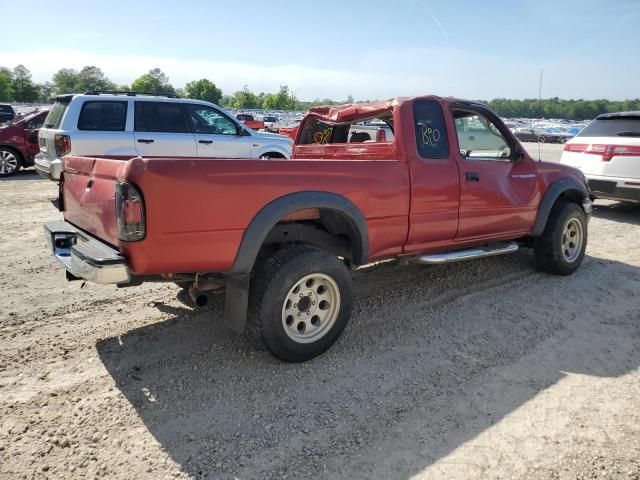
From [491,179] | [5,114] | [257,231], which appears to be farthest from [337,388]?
[5,114]

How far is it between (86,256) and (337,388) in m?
1.73

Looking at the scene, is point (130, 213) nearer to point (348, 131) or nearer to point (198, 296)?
point (198, 296)

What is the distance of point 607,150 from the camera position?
8.02 metres

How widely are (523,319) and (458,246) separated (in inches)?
34.2

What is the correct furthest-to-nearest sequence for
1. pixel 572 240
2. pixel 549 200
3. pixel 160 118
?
1. pixel 160 118
2. pixel 572 240
3. pixel 549 200

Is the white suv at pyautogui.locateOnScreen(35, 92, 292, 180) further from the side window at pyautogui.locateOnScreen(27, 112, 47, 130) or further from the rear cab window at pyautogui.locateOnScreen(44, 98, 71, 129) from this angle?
the side window at pyautogui.locateOnScreen(27, 112, 47, 130)

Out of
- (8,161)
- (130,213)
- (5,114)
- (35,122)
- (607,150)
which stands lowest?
(130,213)

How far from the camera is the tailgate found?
289 centimetres

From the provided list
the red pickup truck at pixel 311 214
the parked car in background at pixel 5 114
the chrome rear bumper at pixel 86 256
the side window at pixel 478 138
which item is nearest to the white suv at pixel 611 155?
the red pickup truck at pixel 311 214

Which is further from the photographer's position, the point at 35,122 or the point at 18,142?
the point at 35,122

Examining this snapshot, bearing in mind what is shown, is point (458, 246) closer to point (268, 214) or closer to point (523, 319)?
point (523, 319)

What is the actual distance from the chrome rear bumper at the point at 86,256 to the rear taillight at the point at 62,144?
500cm

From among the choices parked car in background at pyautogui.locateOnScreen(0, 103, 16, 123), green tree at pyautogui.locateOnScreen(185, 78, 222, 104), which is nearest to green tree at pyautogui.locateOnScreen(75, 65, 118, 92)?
green tree at pyautogui.locateOnScreen(185, 78, 222, 104)

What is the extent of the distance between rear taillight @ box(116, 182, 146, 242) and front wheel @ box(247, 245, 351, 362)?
33.0 inches
